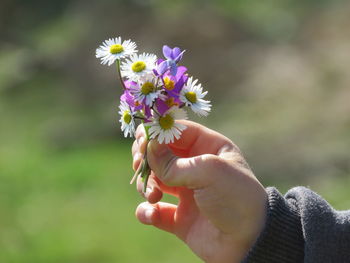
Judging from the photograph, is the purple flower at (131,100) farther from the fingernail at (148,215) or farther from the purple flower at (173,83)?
the fingernail at (148,215)

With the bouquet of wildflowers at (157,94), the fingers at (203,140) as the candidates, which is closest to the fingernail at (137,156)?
the fingers at (203,140)

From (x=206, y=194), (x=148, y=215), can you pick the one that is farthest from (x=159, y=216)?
(x=206, y=194)

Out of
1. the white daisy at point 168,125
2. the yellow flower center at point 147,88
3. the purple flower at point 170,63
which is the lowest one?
the white daisy at point 168,125

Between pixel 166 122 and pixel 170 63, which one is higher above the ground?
pixel 170 63

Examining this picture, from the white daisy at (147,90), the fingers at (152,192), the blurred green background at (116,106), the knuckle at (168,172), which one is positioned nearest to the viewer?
the white daisy at (147,90)

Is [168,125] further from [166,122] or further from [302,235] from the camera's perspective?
[302,235]

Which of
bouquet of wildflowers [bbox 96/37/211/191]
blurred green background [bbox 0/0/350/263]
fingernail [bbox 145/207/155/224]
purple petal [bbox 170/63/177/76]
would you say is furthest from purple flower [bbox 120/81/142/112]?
blurred green background [bbox 0/0/350/263]
